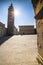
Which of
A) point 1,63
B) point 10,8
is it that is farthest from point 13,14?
point 1,63

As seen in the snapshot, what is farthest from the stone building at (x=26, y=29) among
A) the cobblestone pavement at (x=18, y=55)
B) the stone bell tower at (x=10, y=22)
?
the cobblestone pavement at (x=18, y=55)

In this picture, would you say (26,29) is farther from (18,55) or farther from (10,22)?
(18,55)

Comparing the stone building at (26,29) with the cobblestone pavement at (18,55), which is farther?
the stone building at (26,29)

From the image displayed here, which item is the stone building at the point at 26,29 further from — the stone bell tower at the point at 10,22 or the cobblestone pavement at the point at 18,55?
the cobblestone pavement at the point at 18,55

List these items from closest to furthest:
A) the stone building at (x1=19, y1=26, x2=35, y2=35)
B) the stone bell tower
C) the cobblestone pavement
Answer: the cobblestone pavement → the stone bell tower → the stone building at (x1=19, y1=26, x2=35, y2=35)

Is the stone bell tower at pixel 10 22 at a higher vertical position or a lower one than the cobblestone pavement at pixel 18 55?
higher

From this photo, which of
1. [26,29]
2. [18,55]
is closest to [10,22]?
[26,29]

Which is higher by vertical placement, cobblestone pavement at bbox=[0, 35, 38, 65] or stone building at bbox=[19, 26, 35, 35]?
stone building at bbox=[19, 26, 35, 35]

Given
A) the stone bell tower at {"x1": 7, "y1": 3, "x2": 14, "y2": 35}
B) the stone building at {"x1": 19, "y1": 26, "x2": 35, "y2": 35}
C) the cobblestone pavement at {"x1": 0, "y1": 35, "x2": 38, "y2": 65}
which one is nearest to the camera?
the cobblestone pavement at {"x1": 0, "y1": 35, "x2": 38, "y2": 65}

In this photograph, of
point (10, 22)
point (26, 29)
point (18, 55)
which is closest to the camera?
point (18, 55)

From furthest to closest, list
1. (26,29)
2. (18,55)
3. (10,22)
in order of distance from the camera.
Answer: (26,29), (10,22), (18,55)

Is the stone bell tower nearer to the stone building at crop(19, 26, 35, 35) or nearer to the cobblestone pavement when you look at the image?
the stone building at crop(19, 26, 35, 35)

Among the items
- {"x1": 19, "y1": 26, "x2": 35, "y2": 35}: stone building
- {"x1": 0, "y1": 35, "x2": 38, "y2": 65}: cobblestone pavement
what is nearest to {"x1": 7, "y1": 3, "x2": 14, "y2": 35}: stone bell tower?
{"x1": 19, "y1": 26, "x2": 35, "y2": 35}: stone building

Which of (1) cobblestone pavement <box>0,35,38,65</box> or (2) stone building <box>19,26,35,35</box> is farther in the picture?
(2) stone building <box>19,26,35,35</box>
